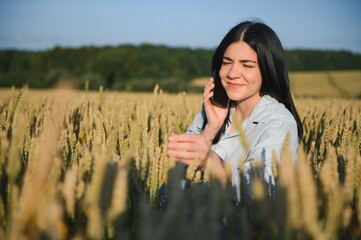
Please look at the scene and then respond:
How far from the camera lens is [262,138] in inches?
51.2

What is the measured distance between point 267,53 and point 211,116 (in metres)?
0.40

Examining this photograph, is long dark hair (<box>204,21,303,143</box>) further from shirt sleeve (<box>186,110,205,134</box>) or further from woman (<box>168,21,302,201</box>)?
shirt sleeve (<box>186,110,205,134</box>)

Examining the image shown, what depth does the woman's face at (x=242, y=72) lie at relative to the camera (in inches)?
60.6

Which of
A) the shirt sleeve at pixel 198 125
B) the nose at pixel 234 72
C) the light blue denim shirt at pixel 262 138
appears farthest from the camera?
the shirt sleeve at pixel 198 125

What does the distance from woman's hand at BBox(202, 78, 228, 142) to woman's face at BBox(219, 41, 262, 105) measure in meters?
0.17

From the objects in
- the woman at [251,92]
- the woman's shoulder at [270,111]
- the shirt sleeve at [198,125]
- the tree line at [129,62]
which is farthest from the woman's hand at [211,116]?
the tree line at [129,62]

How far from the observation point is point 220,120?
5.67 ft

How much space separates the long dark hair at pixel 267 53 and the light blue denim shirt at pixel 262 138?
0.07m

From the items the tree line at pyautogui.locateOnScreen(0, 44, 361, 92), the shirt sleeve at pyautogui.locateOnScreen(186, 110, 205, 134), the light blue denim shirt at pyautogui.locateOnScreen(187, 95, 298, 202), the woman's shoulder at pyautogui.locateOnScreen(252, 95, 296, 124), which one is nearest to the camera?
the light blue denim shirt at pyautogui.locateOnScreen(187, 95, 298, 202)

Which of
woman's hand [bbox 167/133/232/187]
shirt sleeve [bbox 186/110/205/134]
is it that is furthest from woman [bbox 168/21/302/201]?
woman's hand [bbox 167/133/232/187]

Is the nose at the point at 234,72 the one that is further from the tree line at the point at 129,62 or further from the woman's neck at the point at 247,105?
the tree line at the point at 129,62

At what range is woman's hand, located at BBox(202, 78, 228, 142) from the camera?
1.69 metres

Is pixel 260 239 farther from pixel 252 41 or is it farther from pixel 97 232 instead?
pixel 252 41

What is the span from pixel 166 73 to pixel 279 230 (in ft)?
100
